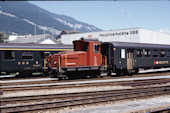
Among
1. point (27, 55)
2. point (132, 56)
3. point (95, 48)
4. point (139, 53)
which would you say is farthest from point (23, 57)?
point (139, 53)

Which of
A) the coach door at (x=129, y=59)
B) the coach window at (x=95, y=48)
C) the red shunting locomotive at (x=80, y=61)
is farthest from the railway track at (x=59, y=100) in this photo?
the coach door at (x=129, y=59)

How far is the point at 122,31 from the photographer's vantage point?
52.1 meters

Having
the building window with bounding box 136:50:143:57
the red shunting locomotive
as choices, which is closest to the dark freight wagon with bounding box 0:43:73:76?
the red shunting locomotive

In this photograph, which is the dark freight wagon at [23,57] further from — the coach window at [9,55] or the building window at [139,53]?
the building window at [139,53]

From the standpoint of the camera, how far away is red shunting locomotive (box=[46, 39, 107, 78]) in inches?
734

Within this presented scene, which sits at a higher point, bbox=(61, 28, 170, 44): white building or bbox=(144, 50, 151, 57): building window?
bbox=(61, 28, 170, 44): white building

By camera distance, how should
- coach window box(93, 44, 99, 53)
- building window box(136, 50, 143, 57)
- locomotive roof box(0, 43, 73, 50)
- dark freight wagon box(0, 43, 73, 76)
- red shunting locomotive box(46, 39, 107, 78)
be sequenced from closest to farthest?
red shunting locomotive box(46, 39, 107, 78)
coach window box(93, 44, 99, 53)
dark freight wagon box(0, 43, 73, 76)
locomotive roof box(0, 43, 73, 50)
building window box(136, 50, 143, 57)

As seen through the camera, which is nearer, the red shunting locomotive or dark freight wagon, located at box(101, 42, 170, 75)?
the red shunting locomotive

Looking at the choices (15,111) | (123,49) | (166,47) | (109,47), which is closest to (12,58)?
(109,47)

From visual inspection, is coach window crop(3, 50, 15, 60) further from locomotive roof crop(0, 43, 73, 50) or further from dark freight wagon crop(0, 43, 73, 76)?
locomotive roof crop(0, 43, 73, 50)

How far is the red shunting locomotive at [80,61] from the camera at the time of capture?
18656 mm

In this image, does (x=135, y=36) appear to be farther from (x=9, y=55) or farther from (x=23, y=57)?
(x=9, y=55)

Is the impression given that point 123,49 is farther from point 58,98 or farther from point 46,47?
point 58,98

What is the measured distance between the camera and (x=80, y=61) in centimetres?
1925
